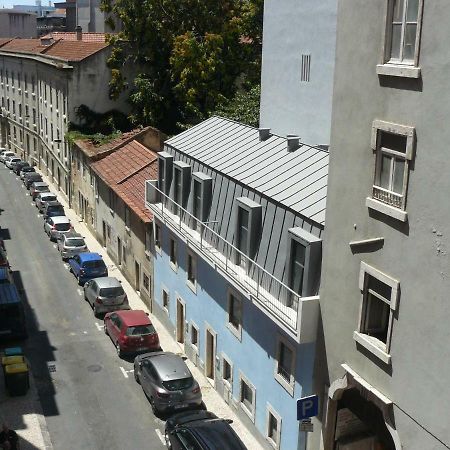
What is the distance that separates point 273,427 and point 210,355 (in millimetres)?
5447

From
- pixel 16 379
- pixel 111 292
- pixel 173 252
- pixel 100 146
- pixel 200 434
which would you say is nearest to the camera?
pixel 200 434

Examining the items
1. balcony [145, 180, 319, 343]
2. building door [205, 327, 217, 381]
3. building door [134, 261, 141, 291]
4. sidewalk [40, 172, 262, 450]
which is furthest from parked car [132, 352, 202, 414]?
building door [134, 261, 141, 291]

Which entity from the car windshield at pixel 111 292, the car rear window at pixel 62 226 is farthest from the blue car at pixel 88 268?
the car rear window at pixel 62 226

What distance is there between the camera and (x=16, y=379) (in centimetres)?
2319

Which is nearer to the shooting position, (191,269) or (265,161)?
(265,161)

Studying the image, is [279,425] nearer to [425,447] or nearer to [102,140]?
[425,447]

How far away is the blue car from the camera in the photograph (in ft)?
114

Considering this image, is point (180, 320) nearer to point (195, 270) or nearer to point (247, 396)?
point (195, 270)

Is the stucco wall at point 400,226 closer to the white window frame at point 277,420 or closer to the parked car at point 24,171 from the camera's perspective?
the white window frame at point 277,420

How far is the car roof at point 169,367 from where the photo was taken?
73.7 feet

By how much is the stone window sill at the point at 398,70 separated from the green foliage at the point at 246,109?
→ 27348mm

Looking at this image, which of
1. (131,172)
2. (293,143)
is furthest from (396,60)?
(131,172)

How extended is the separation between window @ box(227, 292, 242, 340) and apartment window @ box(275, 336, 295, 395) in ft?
9.05

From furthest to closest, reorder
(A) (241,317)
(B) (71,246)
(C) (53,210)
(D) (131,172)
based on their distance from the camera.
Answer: (C) (53,210) → (B) (71,246) → (D) (131,172) → (A) (241,317)
